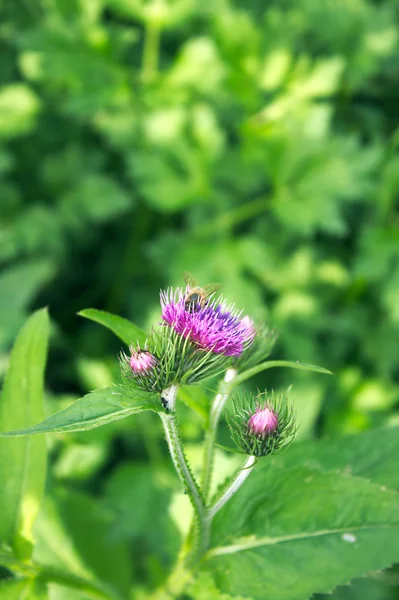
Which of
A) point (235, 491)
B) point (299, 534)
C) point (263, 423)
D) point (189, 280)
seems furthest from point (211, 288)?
point (299, 534)

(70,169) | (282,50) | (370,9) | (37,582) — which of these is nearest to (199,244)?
(70,169)

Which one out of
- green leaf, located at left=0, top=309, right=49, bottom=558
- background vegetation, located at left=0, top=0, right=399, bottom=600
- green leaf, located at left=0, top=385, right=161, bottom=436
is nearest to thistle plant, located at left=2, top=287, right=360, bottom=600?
green leaf, located at left=0, top=385, right=161, bottom=436

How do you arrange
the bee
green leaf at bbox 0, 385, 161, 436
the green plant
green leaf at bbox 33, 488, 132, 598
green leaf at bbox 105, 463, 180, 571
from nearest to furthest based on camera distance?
green leaf at bbox 0, 385, 161, 436 → the green plant → the bee → green leaf at bbox 33, 488, 132, 598 → green leaf at bbox 105, 463, 180, 571

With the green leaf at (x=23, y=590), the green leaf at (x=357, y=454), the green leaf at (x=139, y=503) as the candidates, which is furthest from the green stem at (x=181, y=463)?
the green leaf at (x=139, y=503)

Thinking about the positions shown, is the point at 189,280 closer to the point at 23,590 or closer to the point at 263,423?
the point at 263,423

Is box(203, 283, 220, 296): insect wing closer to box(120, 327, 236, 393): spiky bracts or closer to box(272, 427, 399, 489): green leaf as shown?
box(120, 327, 236, 393): spiky bracts

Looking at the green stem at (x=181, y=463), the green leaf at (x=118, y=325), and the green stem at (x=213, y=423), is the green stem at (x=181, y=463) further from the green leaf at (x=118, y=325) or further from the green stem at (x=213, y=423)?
the green leaf at (x=118, y=325)
